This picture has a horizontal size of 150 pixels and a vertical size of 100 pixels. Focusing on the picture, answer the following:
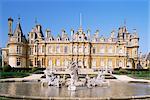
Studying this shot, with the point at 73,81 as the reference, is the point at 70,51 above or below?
above

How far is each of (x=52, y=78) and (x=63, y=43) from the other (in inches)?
1218

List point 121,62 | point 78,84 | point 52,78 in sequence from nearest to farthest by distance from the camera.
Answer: point 78,84 < point 52,78 < point 121,62

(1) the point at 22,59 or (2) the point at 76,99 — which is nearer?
(2) the point at 76,99

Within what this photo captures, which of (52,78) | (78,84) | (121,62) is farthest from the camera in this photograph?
(121,62)

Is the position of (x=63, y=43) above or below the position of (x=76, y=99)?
above

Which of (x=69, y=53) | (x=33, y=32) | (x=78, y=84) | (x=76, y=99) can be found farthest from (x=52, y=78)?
(x=33, y=32)

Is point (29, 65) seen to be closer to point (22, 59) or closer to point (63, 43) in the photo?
point (22, 59)

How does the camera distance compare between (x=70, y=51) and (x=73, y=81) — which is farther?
(x=70, y=51)

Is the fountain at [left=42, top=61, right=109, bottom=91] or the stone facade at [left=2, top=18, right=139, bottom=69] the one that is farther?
the stone facade at [left=2, top=18, right=139, bottom=69]

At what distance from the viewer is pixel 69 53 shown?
48.6 m

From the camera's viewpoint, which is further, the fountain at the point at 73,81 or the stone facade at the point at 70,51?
the stone facade at the point at 70,51

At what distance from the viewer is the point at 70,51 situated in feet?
159

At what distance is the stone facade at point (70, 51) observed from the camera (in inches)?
1905

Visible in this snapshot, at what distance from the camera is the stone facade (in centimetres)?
4838
